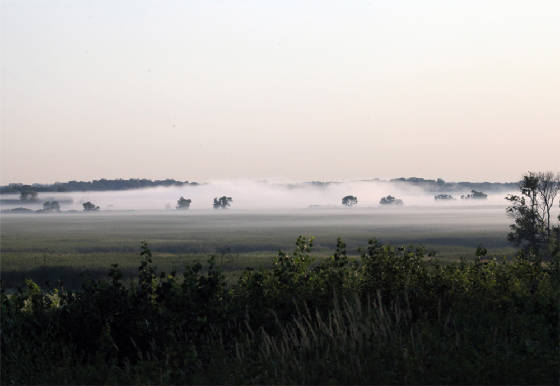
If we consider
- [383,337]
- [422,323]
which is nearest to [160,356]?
[383,337]

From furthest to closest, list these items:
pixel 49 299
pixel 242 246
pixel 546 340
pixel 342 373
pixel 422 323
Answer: pixel 242 246 < pixel 49 299 < pixel 422 323 < pixel 546 340 < pixel 342 373

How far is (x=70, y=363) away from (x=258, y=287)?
3.82 meters

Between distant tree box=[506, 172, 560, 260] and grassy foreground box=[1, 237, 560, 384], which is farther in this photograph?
distant tree box=[506, 172, 560, 260]

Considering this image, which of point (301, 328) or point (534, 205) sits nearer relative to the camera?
point (301, 328)

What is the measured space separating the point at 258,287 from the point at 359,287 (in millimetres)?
2138

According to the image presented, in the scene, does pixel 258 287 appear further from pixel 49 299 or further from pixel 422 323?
pixel 49 299

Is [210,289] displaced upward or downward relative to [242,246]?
upward

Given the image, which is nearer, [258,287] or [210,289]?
[210,289]

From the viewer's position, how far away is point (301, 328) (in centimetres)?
993

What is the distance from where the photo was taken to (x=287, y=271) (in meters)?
13.1

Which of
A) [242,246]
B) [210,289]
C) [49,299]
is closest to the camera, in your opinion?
[210,289]

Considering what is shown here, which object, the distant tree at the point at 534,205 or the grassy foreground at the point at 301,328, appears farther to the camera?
the distant tree at the point at 534,205

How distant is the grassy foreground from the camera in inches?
359

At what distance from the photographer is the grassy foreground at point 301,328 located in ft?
29.9
